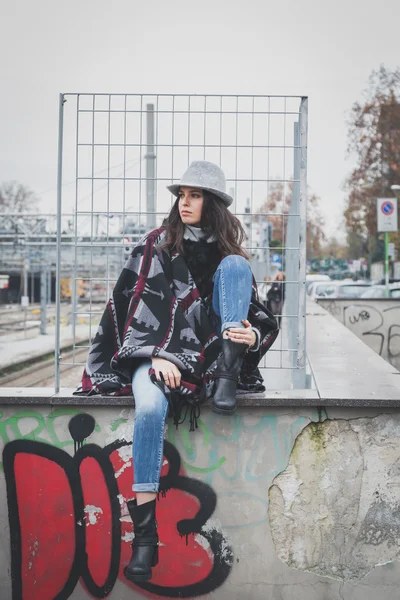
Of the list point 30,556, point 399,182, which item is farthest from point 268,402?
point 399,182

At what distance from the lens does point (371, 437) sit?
2982 millimetres

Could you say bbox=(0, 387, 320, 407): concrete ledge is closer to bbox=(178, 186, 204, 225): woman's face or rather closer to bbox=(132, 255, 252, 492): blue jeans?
bbox=(132, 255, 252, 492): blue jeans

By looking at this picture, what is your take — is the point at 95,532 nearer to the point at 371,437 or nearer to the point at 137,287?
the point at 137,287

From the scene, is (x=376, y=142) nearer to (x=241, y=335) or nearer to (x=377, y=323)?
(x=377, y=323)

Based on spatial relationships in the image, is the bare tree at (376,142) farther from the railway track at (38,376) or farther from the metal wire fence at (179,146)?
the metal wire fence at (179,146)

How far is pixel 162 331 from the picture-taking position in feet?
9.66

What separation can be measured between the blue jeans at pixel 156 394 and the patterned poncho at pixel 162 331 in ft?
0.23

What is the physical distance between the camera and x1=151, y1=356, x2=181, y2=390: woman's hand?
9.18 ft

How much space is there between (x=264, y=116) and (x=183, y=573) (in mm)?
2406

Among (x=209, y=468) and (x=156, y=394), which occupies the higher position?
(x=156, y=394)

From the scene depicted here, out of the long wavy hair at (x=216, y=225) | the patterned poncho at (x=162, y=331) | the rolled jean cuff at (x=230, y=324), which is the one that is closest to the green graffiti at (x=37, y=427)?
the patterned poncho at (x=162, y=331)

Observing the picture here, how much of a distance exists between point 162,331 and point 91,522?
1.00 meters

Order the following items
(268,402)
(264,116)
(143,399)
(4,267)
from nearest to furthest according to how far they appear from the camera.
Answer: (143,399) < (268,402) < (264,116) < (4,267)

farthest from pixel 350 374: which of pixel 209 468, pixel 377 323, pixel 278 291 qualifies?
pixel 377 323
